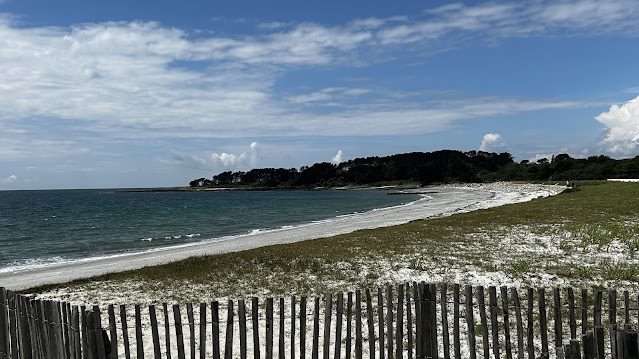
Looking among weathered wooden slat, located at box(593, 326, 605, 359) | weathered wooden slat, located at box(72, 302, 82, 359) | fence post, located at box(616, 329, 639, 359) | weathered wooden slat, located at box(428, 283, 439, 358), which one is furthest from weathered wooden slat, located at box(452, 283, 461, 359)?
weathered wooden slat, located at box(72, 302, 82, 359)

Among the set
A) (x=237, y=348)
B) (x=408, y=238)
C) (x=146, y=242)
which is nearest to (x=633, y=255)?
(x=408, y=238)

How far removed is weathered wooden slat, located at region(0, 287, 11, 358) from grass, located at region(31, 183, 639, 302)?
7.28m

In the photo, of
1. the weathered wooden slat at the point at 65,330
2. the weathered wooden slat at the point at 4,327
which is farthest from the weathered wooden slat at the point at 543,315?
the weathered wooden slat at the point at 4,327

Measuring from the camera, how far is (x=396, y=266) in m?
17.8

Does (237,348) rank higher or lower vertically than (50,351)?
lower

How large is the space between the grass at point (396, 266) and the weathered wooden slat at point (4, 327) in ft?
23.9

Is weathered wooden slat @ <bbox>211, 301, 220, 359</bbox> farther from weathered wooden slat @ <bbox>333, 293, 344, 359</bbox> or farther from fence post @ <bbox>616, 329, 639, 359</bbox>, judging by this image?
fence post @ <bbox>616, 329, 639, 359</bbox>

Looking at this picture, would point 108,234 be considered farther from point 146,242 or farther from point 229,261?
point 229,261

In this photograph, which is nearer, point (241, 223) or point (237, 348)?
point (237, 348)

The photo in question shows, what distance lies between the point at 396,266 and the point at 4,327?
12.7 meters

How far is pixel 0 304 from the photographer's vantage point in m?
7.58

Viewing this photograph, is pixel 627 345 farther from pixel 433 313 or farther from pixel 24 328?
pixel 24 328

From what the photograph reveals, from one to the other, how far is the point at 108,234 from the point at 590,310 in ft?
156

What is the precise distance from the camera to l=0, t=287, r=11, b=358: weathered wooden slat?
7488mm
